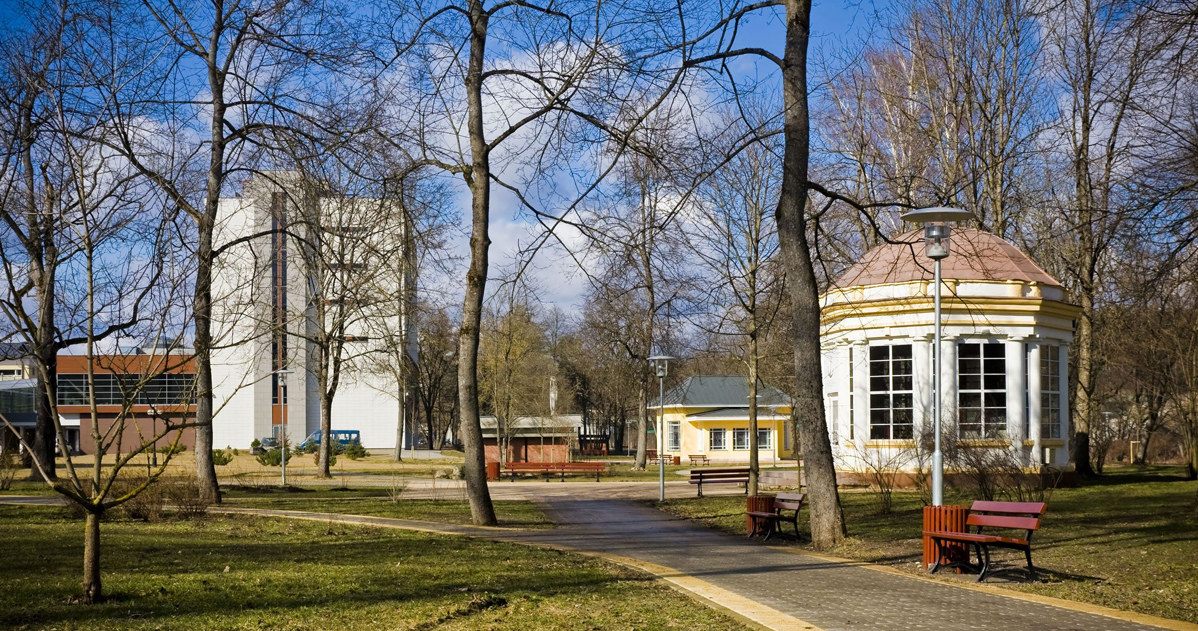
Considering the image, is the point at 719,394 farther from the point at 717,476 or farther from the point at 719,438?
the point at 717,476

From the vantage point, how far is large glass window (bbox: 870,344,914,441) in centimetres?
2578

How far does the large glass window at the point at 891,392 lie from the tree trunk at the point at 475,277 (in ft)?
40.5

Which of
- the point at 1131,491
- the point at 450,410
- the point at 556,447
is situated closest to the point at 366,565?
the point at 1131,491

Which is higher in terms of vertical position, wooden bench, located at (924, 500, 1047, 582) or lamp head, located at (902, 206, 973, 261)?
lamp head, located at (902, 206, 973, 261)

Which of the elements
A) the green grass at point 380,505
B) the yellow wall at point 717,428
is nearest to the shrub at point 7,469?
the green grass at point 380,505

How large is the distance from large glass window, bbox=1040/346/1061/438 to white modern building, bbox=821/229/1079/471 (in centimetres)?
3

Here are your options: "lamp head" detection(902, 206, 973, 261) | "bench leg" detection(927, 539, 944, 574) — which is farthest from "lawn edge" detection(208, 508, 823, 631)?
"lamp head" detection(902, 206, 973, 261)

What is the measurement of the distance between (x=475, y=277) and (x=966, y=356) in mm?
14246

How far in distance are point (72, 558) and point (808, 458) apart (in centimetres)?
938

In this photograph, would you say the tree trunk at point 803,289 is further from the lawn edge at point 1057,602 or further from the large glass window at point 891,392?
the large glass window at point 891,392

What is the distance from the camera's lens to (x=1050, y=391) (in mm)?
26484

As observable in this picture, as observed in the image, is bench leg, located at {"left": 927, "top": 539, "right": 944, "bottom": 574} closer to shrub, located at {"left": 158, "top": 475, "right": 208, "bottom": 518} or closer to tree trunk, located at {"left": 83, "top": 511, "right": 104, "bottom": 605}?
tree trunk, located at {"left": 83, "top": 511, "right": 104, "bottom": 605}

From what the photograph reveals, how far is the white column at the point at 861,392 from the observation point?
26.2m

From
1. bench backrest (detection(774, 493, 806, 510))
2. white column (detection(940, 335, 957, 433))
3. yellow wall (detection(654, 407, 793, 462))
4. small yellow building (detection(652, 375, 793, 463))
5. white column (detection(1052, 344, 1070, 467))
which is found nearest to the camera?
bench backrest (detection(774, 493, 806, 510))
